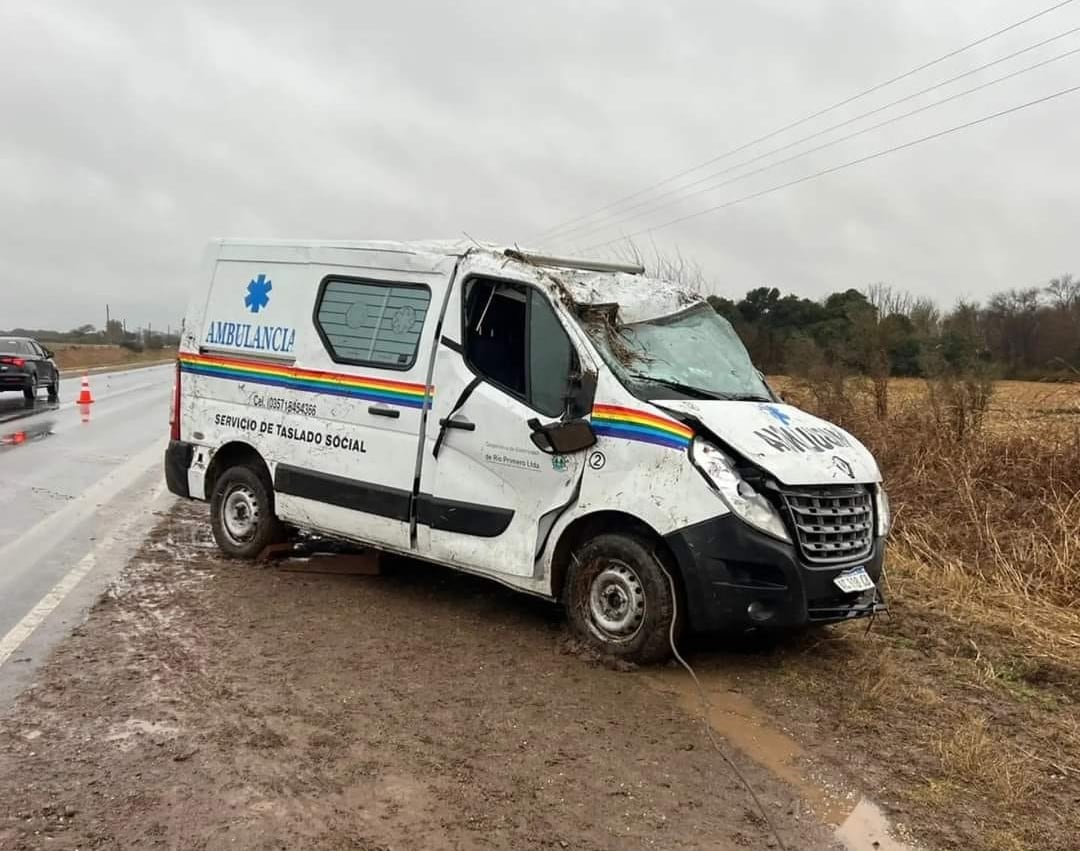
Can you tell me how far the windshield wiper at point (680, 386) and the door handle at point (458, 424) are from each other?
3.51 feet

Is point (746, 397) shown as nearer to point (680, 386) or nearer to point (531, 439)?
point (680, 386)

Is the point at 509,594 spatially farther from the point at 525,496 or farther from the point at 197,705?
the point at 197,705

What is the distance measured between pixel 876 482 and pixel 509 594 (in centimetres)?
264

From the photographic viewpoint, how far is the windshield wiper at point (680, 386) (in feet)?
17.5

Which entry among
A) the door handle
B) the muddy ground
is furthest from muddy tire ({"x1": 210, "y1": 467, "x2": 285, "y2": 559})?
the door handle

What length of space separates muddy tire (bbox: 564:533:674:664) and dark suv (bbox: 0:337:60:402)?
21665 mm

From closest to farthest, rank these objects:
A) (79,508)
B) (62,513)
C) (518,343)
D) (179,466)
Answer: (518,343), (179,466), (62,513), (79,508)

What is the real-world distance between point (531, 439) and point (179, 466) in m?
3.70

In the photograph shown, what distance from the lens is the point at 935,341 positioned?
12539mm

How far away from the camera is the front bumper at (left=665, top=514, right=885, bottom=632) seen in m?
4.70

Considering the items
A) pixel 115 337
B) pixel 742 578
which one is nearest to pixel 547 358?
pixel 742 578

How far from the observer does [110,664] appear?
16.0 ft

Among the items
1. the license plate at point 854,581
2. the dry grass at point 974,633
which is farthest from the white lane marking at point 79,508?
the dry grass at point 974,633

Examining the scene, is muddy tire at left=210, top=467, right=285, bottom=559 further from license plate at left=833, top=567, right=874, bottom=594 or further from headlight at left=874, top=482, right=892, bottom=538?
headlight at left=874, top=482, right=892, bottom=538
